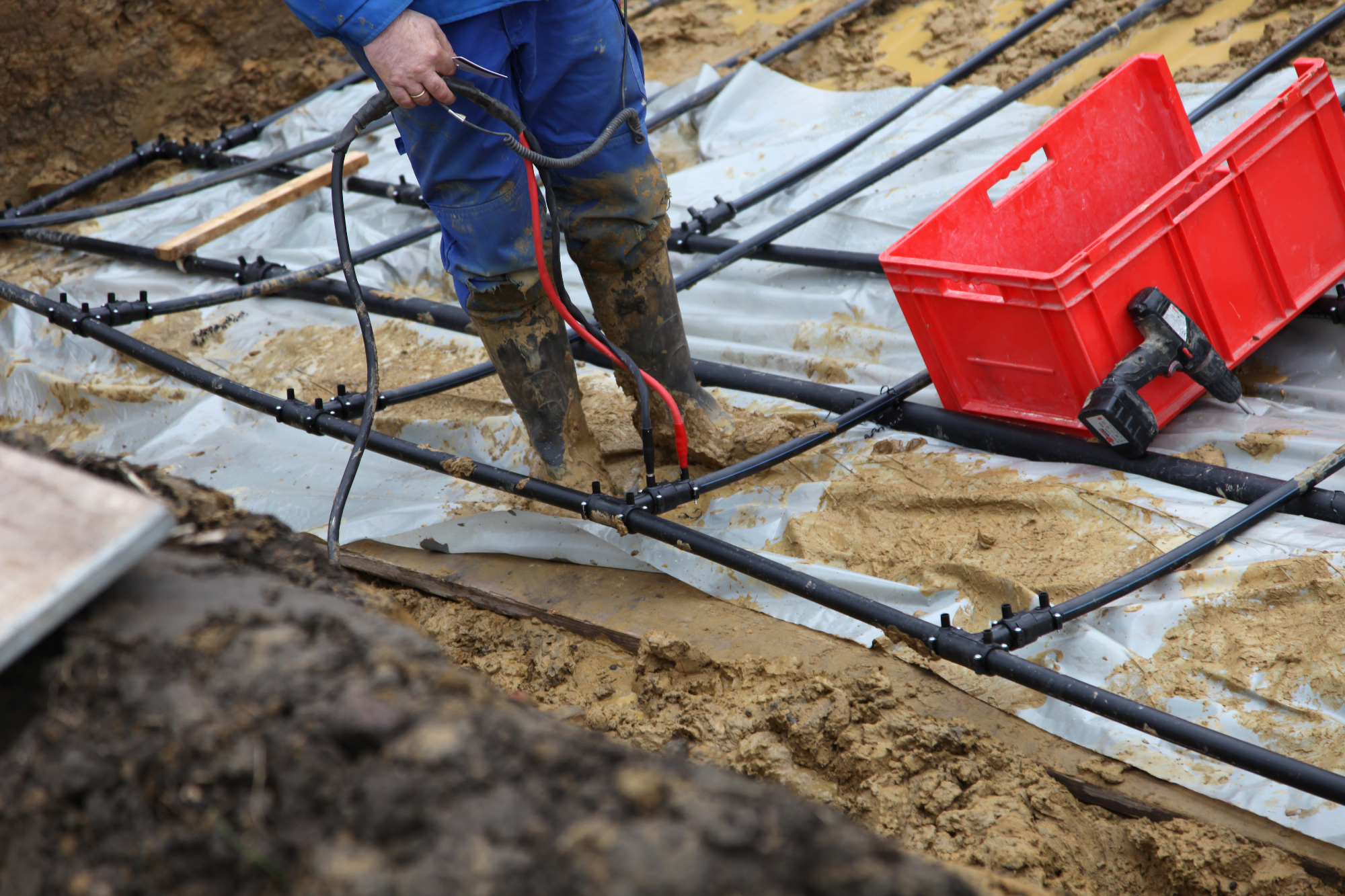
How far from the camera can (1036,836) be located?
1.51 m

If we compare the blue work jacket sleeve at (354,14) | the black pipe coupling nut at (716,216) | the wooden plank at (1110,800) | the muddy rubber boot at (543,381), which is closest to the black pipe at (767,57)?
the black pipe coupling nut at (716,216)

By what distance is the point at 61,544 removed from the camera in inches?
33.3

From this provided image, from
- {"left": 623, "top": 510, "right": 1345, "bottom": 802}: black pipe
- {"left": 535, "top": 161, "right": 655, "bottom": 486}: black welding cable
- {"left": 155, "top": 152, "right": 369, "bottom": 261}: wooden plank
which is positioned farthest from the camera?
{"left": 155, "top": 152, "right": 369, "bottom": 261}: wooden plank

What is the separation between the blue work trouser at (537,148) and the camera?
1847 mm

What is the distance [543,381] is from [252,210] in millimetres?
2184

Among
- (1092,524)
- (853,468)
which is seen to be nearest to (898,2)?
(853,468)

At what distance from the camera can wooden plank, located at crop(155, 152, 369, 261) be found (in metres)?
3.59

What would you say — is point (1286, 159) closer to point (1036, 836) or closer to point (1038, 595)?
point (1038, 595)

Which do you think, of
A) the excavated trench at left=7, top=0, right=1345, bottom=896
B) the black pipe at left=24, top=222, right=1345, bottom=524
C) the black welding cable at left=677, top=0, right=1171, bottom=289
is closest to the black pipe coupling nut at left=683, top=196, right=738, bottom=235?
the black welding cable at left=677, top=0, right=1171, bottom=289

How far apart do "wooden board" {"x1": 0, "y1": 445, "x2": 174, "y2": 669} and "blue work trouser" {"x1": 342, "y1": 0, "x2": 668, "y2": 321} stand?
45.1 inches

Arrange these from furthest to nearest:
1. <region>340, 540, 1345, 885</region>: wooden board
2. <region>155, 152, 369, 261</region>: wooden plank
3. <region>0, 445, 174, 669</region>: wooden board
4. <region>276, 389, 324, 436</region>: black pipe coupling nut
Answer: <region>155, 152, 369, 261</region>: wooden plank
<region>276, 389, 324, 436</region>: black pipe coupling nut
<region>340, 540, 1345, 885</region>: wooden board
<region>0, 445, 174, 669</region>: wooden board

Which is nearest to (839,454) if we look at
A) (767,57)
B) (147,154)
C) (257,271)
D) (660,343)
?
(660,343)

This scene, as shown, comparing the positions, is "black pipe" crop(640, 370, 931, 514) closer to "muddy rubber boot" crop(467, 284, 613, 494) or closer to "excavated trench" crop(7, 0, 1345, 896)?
"excavated trench" crop(7, 0, 1345, 896)

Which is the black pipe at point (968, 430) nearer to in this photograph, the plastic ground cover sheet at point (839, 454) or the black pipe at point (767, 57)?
the plastic ground cover sheet at point (839, 454)
